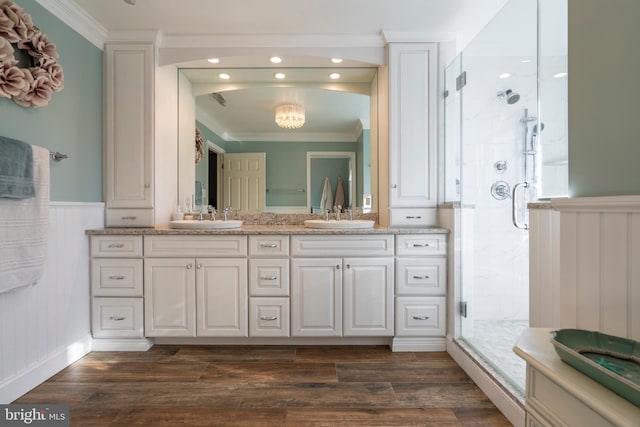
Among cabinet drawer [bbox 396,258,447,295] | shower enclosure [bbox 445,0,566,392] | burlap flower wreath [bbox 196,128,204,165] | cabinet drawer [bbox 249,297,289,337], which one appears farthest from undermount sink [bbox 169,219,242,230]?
shower enclosure [bbox 445,0,566,392]

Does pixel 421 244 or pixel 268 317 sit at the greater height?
pixel 421 244

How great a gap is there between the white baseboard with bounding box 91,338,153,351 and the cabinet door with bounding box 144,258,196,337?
4.9 inches

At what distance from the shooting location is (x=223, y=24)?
2441 millimetres

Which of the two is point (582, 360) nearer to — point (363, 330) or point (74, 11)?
point (363, 330)

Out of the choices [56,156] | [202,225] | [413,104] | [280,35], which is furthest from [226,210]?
[413,104]

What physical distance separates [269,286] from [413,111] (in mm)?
1703

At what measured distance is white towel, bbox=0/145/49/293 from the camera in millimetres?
1687

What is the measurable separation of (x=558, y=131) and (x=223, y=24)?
229 cm

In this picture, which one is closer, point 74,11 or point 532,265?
point 532,265

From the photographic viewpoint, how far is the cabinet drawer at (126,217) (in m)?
2.57

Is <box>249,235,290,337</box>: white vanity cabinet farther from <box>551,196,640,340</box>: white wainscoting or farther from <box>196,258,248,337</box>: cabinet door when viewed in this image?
<box>551,196,640,340</box>: white wainscoting

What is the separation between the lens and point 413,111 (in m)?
2.55

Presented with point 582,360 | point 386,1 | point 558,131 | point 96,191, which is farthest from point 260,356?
point 386,1

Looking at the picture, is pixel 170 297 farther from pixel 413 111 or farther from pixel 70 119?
pixel 413 111
